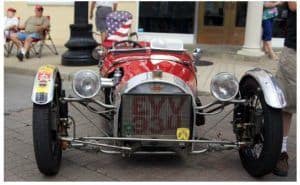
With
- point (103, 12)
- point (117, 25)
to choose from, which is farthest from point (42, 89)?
point (103, 12)

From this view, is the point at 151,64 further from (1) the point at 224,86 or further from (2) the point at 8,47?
(2) the point at 8,47

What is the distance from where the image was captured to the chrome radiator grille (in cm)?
404

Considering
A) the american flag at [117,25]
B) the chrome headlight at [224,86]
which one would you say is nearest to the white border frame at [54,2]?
the american flag at [117,25]

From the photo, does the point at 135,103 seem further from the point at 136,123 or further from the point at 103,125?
the point at 103,125

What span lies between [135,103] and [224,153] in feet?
3.95

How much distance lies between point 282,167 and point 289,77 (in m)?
0.81

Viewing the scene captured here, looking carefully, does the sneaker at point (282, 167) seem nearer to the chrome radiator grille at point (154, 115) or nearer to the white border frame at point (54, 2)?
the chrome radiator grille at point (154, 115)

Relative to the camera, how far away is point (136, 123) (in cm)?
406

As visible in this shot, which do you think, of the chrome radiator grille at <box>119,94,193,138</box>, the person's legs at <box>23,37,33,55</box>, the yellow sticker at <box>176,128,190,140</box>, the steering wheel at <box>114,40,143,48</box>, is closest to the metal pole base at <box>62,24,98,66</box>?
the person's legs at <box>23,37,33,55</box>

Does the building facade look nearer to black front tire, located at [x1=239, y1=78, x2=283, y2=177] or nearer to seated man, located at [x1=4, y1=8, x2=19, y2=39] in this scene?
seated man, located at [x1=4, y1=8, x2=19, y2=39]

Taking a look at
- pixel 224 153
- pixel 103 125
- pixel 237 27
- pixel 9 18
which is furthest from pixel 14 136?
pixel 237 27

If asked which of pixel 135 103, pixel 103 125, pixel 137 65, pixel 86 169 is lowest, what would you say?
pixel 86 169

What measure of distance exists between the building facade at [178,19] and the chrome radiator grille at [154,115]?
29.9 ft

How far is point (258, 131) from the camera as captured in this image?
4035 mm
